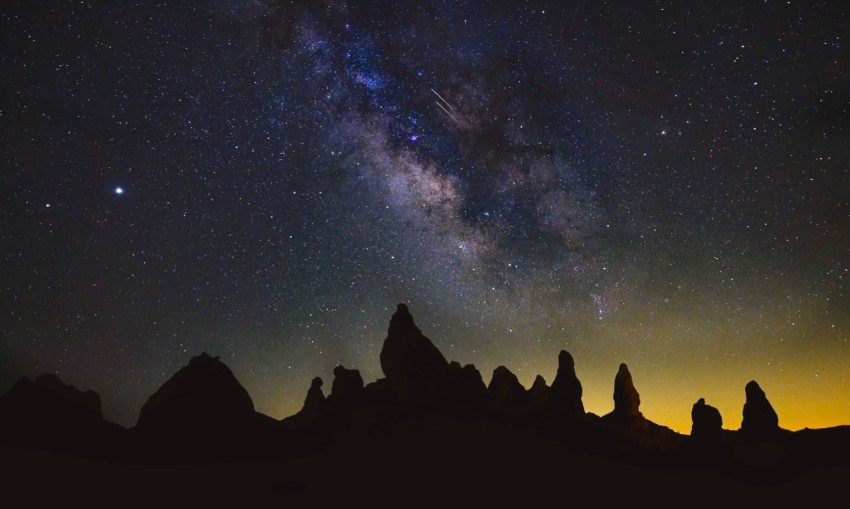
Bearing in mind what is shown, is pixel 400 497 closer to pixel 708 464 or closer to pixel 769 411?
pixel 708 464

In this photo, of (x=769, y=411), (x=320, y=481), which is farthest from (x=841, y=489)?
(x=320, y=481)

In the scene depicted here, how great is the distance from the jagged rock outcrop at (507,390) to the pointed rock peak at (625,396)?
40.3 ft

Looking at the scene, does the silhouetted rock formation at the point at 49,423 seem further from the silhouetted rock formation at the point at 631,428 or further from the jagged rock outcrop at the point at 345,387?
the silhouetted rock formation at the point at 631,428

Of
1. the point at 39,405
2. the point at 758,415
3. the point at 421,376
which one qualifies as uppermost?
the point at 421,376

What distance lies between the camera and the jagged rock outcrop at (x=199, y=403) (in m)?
30.1

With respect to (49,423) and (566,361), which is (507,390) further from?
(49,423)

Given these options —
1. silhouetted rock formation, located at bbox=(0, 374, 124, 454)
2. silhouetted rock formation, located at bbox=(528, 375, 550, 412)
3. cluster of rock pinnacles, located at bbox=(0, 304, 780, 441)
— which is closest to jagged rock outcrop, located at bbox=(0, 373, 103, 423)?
silhouetted rock formation, located at bbox=(0, 374, 124, 454)

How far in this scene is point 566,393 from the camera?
51.6m

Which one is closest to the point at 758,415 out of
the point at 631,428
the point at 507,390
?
the point at 631,428

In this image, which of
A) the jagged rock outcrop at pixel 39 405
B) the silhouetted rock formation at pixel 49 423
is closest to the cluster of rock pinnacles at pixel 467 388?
the silhouetted rock formation at pixel 49 423

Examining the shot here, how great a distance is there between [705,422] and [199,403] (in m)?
54.5

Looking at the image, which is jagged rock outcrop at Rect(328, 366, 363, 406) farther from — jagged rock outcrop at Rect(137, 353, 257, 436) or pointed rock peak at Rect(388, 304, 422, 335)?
jagged rock outcrop at Rect(137, 353, 257, 436)

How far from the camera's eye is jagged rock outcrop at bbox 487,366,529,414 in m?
57.5

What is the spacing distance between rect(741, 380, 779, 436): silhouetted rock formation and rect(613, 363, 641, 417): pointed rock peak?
11.8 m
